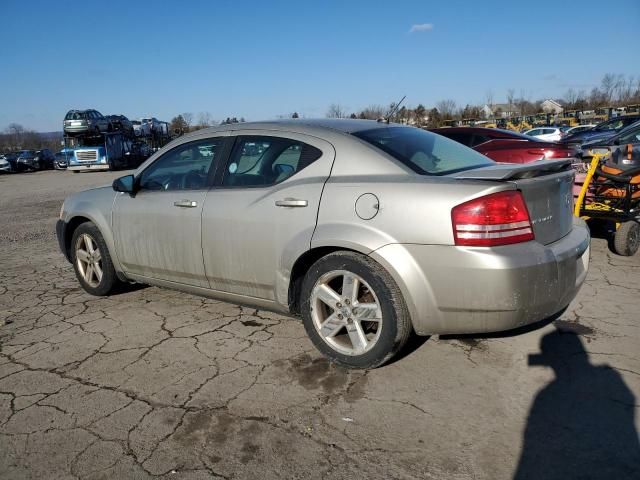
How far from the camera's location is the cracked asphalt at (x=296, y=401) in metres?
2.32

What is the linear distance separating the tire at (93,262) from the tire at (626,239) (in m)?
5.34

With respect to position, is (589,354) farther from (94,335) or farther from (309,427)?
(94,335)

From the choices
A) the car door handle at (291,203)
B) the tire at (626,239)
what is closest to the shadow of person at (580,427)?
the car door handle at (291,203)

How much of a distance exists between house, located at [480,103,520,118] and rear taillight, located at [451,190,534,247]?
288 feet

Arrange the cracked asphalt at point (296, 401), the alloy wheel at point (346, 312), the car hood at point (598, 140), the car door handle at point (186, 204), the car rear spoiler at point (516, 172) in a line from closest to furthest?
the cracked asphalt at point (296, 401) → the car rear spoiler at point (516, 172) → the alloy wheel at point (346, 312) → the car door handle at point (186, 204) → the car hood at point (598, 140)

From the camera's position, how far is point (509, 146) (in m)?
8.48

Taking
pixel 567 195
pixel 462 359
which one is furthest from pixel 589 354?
pixel 567 195

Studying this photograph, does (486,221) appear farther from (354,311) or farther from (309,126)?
(309,126)

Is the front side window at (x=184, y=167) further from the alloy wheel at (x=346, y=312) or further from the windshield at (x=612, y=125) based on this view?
the windshield at (x=612, y=125)

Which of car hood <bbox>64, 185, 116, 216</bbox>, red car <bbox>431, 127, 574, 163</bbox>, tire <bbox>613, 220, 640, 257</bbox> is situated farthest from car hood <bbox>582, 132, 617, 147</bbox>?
car hood <bbox>64, 185, 116, 216</bbox>

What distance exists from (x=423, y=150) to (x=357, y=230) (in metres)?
0.88

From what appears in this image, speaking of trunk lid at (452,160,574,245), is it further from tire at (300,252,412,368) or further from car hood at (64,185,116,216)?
car hood at (64,185,116,216)

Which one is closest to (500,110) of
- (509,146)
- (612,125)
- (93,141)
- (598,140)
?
(612,125)

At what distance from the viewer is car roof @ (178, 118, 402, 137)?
3.51 metres
